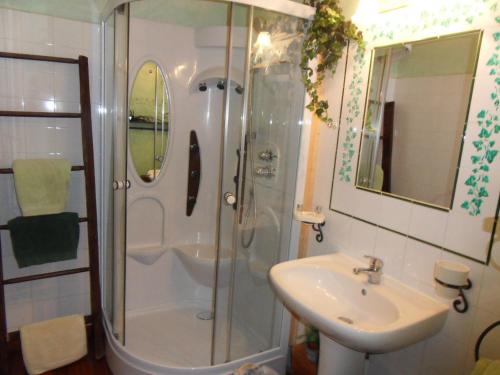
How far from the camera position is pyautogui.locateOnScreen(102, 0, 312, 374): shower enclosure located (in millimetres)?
1675

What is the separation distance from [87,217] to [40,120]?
606mm

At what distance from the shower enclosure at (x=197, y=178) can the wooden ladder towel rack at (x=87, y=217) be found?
0.27 feet

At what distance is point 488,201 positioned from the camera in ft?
3.68

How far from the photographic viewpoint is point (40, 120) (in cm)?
195

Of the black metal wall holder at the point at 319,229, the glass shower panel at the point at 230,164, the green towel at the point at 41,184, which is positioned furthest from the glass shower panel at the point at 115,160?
the black metal wall holder at the point at 319,229

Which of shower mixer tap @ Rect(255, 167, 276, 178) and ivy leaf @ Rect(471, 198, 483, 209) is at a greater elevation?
ivy leaf @ Rect(471, 198, 483, 209)

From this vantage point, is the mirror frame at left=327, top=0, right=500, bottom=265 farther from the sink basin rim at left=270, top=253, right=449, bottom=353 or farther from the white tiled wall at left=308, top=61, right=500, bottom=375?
the sink basin rim at left=270, top=253, right=449, bottom=353

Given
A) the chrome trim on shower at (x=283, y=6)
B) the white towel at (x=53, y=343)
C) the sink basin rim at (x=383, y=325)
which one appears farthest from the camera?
the white towel at (x=53, y=343)

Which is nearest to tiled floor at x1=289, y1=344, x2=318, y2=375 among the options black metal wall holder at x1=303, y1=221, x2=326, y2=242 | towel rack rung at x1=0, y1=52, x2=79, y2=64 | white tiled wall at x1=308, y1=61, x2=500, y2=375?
white tiled wall at x1=308, y1=61, x2=500, y2=375

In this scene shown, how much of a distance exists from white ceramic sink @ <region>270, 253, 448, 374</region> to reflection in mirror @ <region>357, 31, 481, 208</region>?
0.38 meters

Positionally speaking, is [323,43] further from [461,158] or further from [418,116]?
[461,158]

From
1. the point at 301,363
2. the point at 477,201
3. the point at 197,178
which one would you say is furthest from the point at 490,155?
the point at 197,178

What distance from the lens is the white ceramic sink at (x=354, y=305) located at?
43.9 inches

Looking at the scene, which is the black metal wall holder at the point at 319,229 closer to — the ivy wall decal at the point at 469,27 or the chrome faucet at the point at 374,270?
the chrome faucet at the point at 374,270
